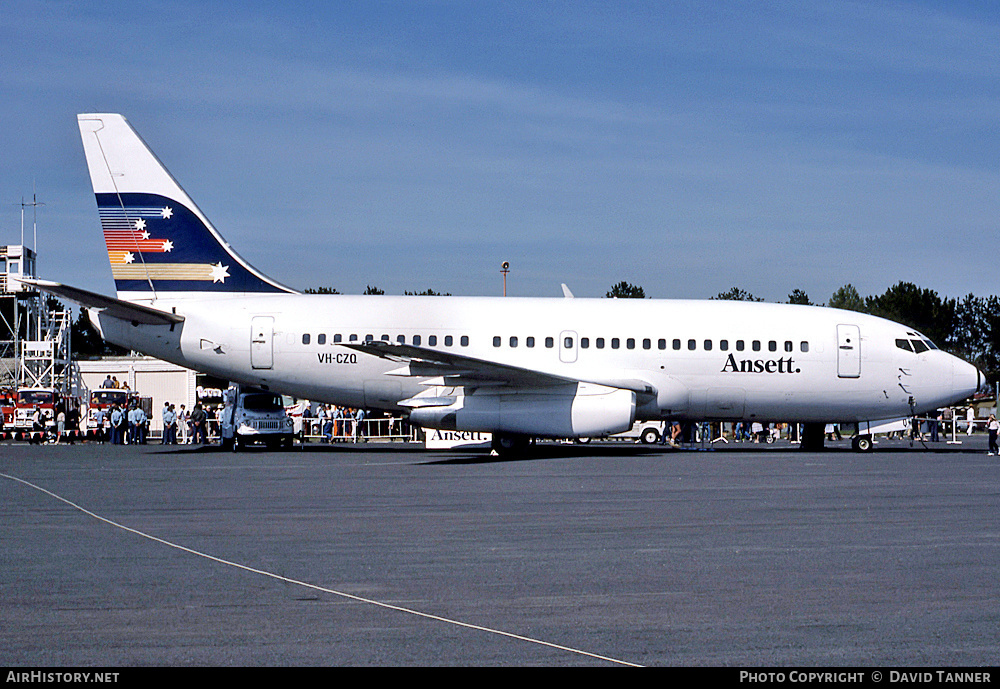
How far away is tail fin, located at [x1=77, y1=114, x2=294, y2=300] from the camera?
29.5 meters

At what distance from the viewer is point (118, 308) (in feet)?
90.6

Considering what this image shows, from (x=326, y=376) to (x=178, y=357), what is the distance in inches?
162

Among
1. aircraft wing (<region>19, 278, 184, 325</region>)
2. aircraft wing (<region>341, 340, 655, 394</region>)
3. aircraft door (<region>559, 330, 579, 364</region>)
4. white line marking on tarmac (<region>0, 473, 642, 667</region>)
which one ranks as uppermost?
aircraft wing (<region>19, 278, 184, 325</region>)

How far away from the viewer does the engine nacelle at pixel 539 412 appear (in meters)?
26.0

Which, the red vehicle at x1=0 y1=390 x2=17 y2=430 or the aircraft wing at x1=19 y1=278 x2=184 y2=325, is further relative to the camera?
the red vehicle at x1=0 y1=390 x2=17 y2=430

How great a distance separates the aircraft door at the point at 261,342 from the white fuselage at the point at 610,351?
31 millimetres

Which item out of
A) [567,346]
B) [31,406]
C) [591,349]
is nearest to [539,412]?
[567,346]

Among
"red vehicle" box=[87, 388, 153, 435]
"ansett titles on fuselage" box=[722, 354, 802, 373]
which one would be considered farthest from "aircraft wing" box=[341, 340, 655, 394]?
→ "red vehicle" box=[87, 388, 153, 435]

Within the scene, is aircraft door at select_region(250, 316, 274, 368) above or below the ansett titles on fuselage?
above

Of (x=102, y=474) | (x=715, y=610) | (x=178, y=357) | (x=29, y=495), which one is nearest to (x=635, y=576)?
(x=715, y=610)

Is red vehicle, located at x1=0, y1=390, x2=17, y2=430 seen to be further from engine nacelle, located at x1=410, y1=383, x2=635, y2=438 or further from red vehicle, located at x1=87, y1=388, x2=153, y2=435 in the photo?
A: engine nacelle, located at x1=410, y1=383, x2=635, y2=438

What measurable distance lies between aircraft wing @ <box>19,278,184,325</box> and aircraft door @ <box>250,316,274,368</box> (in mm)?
2032

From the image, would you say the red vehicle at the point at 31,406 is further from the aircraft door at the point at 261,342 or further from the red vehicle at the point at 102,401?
the aircraft door at the point at 261,342
